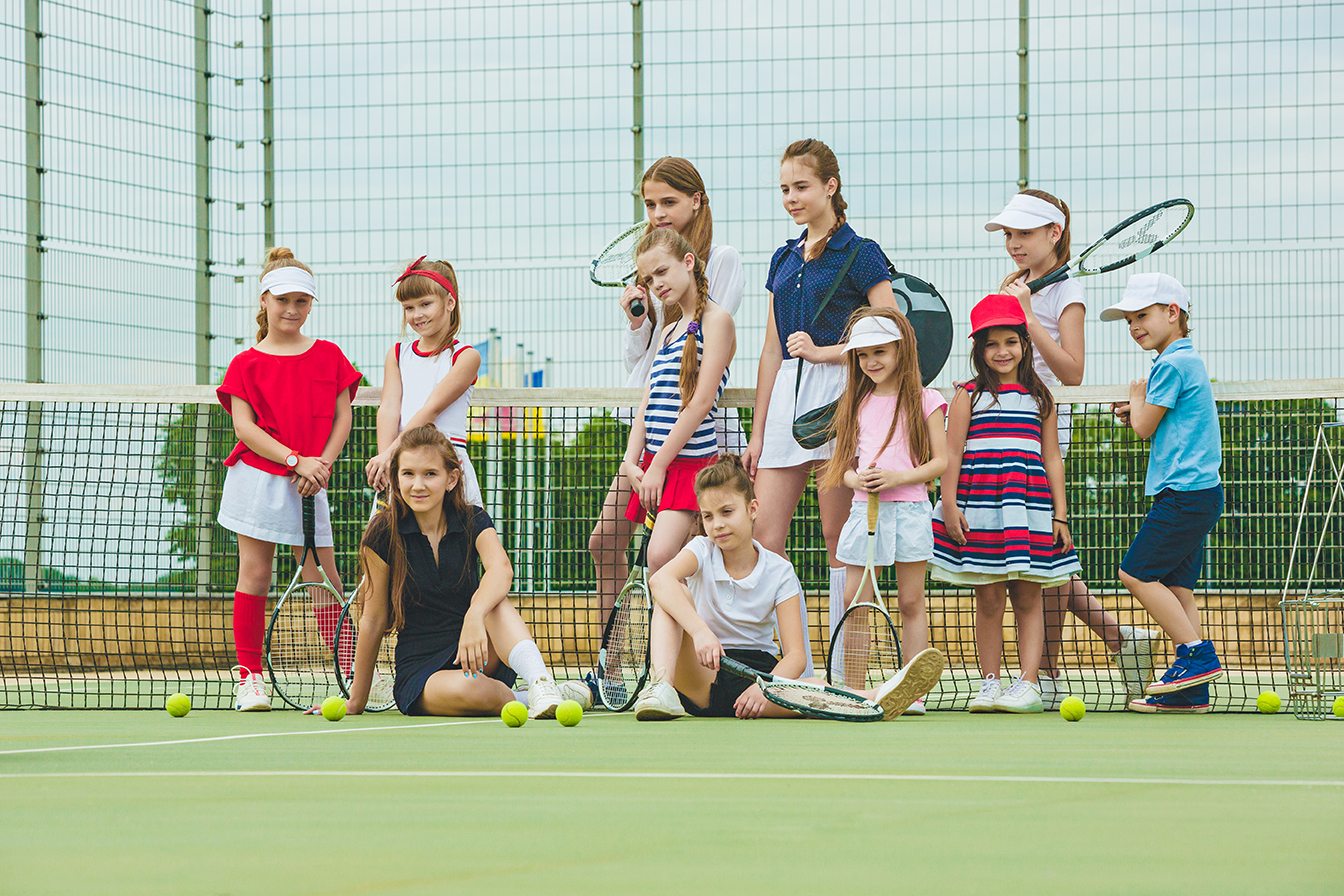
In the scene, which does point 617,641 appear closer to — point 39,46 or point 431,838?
point 431,838

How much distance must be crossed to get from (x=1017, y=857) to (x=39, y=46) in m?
7.63

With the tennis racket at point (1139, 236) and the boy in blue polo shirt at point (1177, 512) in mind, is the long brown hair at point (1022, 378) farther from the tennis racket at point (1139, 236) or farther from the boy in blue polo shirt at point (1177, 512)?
the tennis racket at point (1139, 236)

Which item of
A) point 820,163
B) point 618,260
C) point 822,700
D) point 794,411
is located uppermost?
point 820,163

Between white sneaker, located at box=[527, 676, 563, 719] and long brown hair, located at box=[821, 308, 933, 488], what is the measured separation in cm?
111

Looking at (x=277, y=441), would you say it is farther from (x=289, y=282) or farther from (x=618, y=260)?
(x=618, y=260)

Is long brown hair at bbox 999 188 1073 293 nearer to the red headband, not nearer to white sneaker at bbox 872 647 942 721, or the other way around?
white sneaker at bbox 872 647 942 721

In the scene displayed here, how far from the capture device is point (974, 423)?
4.93 m

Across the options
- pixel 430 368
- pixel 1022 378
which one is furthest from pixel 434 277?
pixel 1022 378

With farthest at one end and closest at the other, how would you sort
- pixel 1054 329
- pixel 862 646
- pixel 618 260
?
1. pixel 618 260
2. pixel 1054 329
3. pixel 862 646

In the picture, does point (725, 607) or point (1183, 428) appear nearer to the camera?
point (725, 607)

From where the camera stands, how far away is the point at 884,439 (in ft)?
15.4

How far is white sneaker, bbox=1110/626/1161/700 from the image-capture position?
209 inches

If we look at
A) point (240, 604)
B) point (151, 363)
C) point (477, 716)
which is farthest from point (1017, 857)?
point (151, 363)

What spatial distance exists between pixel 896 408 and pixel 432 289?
1617 mm
